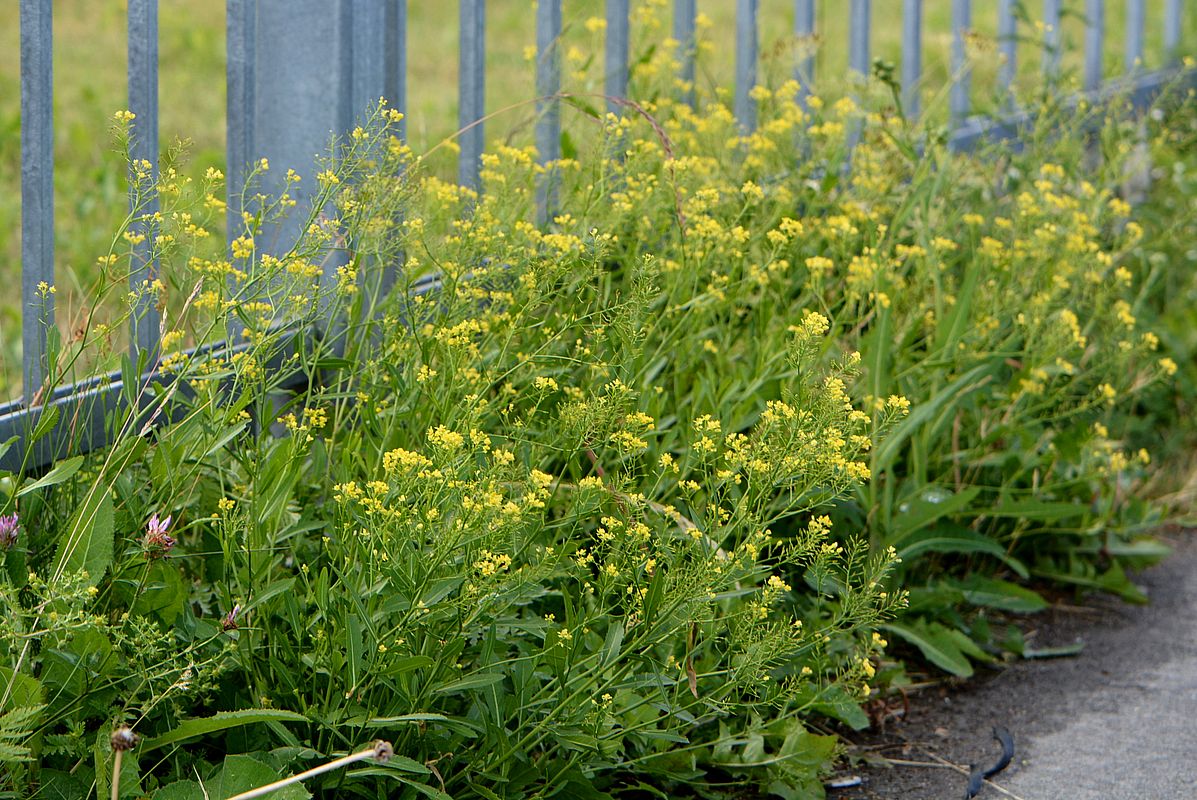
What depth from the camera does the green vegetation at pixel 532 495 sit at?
183 cm

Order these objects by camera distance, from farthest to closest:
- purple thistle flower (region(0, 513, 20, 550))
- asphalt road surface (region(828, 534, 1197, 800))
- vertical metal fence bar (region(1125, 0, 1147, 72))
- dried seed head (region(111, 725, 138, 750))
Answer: vertical metal fence bar (region(1125, 0, 1147, 72)) → asphalt road surface (region(828, 534, 1197, 800)) → purple thistle flower (region(0, 513, 20, 550)) → dried seed head (region(111, 725, 138, 750))

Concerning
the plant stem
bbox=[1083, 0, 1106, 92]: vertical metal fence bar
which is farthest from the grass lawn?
the plant stem

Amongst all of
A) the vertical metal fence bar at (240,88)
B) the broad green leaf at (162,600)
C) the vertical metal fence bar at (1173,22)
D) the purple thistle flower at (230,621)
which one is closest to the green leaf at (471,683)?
the purple thistle flower at (230,621)

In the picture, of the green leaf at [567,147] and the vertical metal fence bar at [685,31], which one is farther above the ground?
the vertical metal fence bar at [685,31]

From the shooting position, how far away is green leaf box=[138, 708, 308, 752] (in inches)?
70.5

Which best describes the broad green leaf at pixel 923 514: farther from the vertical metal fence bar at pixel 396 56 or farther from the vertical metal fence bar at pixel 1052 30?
the vertical metal fence bar at pixel 1052 30

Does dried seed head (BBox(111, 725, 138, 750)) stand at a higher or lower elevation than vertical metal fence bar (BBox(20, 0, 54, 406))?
lower

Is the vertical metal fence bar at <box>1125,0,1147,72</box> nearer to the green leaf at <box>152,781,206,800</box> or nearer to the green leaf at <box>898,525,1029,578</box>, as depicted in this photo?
the green leaf at <box>898,525,1029,578</box>

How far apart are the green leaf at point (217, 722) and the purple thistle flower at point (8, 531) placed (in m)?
0.31

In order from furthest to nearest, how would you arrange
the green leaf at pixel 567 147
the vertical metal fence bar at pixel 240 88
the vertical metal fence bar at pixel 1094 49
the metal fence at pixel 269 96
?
1. the vertical metal fence bar at pixel 1094 49
2. the green leaf at pixel 567 147
3. the vertical metal fence bar at pixel 240 88
4. the metal fence at pixel 269 96

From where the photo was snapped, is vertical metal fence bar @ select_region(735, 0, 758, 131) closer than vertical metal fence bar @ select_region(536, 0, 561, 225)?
No

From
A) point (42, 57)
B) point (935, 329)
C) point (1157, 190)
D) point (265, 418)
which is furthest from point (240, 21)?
point (1157, 190)

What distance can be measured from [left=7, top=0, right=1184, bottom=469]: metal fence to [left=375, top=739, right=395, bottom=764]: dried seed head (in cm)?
61

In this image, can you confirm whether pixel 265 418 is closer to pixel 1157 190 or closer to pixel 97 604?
pixel 97 604
